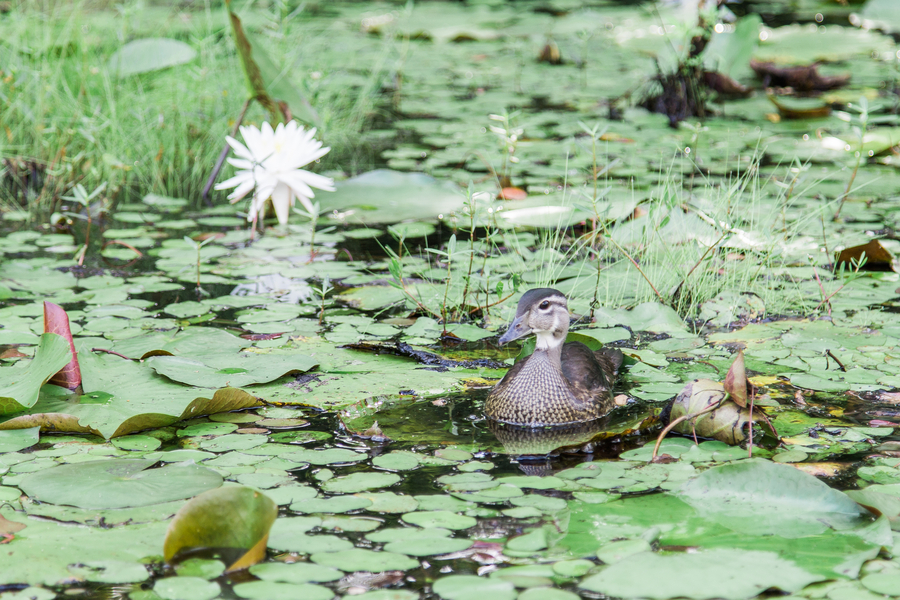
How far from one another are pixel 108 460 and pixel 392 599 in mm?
1137

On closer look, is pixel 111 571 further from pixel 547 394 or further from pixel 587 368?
pixel 587 368

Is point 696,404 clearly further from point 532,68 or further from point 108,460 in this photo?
point 532,68

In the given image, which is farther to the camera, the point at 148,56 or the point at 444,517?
the point at 148,56

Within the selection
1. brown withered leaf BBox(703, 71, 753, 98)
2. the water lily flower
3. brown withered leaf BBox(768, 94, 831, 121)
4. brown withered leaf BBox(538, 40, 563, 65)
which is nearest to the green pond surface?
the water lily flower

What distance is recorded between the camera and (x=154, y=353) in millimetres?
3662

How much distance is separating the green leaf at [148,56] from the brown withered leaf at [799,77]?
5.17m

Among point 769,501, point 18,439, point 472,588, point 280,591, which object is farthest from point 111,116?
point 769,501

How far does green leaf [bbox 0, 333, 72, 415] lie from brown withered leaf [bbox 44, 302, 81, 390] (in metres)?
0.11

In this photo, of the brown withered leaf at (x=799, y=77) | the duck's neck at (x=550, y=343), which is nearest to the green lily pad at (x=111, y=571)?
the duck's neck at (x=550, y=343)

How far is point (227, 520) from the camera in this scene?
2.47 m

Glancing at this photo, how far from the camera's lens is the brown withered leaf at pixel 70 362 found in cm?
335

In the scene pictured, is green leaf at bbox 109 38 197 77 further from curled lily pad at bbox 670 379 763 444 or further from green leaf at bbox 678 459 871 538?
green leaf at bbox 678 459 871 538

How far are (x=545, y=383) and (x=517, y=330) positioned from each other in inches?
8.8

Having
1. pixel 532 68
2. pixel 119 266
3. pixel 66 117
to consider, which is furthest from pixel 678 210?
pixel 532 68
